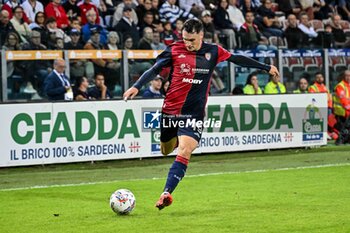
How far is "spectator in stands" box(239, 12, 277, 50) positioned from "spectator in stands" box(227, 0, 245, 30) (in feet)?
1.07

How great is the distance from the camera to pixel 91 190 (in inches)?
538

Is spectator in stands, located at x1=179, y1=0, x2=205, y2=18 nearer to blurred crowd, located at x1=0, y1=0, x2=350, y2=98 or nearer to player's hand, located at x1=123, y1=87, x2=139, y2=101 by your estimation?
blurred crowd, located at x1=0, y1=0, x2=350, y2=98

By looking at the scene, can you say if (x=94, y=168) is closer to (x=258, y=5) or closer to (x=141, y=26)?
(x=141, y=26)

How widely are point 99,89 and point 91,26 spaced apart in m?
1.88

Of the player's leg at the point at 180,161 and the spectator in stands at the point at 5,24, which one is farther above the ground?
the spectator in stands at the point at 5,24


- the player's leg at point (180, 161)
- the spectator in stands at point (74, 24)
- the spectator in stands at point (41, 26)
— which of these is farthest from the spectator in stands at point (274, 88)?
the player's leg at point (180, 161)

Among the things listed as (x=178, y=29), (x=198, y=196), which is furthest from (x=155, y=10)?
(x=198, y=196)

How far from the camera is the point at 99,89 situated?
799 inches

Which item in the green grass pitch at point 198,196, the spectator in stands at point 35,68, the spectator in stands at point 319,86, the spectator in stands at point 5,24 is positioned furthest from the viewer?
the spectator in stands at point 319,86

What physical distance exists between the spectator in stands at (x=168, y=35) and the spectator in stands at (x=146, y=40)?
21.6 inches

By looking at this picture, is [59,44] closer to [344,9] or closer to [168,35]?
[168,35]

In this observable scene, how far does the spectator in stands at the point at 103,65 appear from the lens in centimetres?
2066

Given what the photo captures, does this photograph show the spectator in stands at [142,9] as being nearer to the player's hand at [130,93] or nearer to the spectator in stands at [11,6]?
the spectator in stands at [11,6]

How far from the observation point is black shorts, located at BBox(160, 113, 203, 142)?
37.2ft
